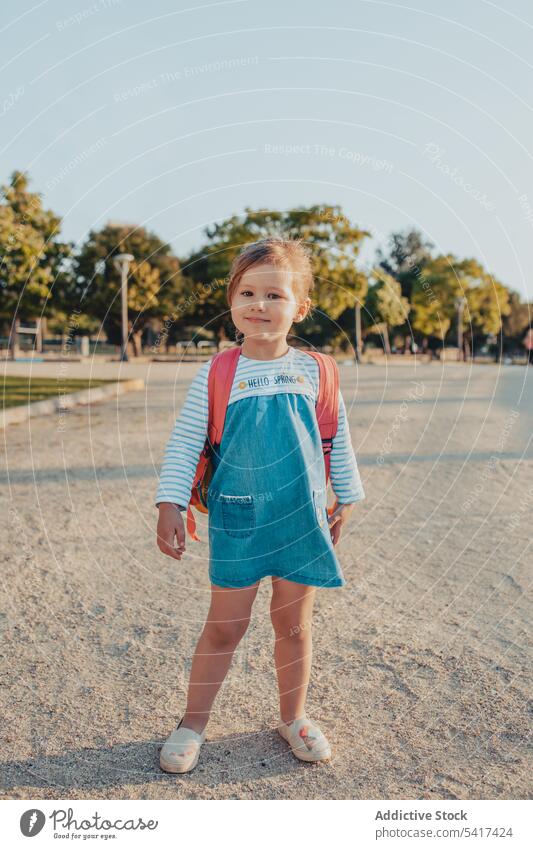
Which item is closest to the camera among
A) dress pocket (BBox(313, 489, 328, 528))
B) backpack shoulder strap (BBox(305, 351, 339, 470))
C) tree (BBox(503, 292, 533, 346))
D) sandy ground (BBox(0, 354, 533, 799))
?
sandy ground (BBox(0, 354, 533, 799))

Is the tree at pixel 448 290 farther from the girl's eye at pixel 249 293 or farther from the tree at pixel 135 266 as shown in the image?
the girl's eye at pixel 249 293

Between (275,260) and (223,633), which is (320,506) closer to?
(223,633)

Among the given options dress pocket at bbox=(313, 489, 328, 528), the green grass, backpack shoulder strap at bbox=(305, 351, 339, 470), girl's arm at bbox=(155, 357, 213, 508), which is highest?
backpack shoulder strap at bbox=(305, 351, 339, 470)

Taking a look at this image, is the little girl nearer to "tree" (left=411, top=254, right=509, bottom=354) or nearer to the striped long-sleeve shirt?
the striped long-sleeve shirt

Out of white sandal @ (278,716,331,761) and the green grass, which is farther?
the green grass

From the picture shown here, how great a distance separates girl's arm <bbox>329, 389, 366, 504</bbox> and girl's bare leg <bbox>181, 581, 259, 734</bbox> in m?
0.43

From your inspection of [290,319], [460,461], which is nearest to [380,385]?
[460,461]

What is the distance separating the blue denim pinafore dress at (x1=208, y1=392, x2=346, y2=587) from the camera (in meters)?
2.46

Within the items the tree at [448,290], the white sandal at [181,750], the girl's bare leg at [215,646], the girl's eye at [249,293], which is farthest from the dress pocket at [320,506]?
the tree at [448,290]

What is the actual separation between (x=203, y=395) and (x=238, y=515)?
0.38m

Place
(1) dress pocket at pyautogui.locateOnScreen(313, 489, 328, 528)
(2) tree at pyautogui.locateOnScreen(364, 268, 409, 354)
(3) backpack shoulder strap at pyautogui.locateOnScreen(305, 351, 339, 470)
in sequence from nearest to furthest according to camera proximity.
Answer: (1) dress pocket at pyautogui.locateOnScreen(313, 489, 328, 528)
(3) backpack shoulder strap at pyautogui.locateOnScreen(305, 351, 339, 470)
(2) tree at pyautogui.locateOnScreen(364, 268, 409, 354)

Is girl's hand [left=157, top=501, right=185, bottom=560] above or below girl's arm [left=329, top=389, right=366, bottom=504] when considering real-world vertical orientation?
below

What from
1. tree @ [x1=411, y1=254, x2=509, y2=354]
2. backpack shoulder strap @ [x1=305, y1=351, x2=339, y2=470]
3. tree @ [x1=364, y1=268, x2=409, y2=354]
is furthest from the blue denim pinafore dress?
tree @ [x1=411, y1=254, x2=509, y2=354]

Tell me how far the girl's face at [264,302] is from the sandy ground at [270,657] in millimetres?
1249
